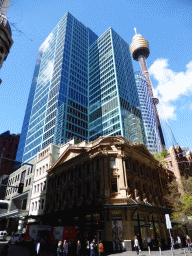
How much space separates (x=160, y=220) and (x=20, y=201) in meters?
44.4

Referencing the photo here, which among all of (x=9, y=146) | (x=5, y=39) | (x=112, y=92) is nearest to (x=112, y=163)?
(x=5, y=39)

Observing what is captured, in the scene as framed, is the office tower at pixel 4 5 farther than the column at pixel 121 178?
No

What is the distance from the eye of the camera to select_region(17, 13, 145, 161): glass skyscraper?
85062 mm

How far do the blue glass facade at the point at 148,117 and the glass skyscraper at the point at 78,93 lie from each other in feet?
116

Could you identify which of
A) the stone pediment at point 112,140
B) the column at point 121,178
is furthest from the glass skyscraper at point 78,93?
the column at point 121,178

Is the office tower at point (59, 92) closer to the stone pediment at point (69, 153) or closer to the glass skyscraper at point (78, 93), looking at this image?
the glass skyscraper at point (78, 93)

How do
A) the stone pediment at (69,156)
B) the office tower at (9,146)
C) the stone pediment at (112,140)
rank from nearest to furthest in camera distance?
the stone pediment at (112,140)
the stone pediment at (69,156)
the office tower at (9,146)

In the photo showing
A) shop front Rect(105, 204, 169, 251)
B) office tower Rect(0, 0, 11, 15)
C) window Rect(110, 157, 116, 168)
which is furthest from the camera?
window Rect(110, 157, 116, 168)

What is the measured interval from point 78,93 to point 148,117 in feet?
226

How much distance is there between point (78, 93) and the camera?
99.4 meters

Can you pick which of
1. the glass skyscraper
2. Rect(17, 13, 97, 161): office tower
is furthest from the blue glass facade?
Rect(17, 13, 97, 161): office tower

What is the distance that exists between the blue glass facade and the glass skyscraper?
116 ft

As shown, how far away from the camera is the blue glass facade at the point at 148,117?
128250mm

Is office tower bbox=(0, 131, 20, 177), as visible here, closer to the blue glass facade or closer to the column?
the blue glass facade
